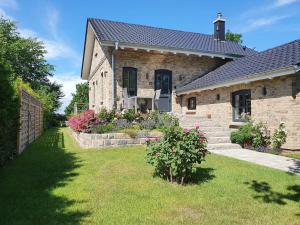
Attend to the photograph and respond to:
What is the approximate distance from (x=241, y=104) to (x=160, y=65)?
19.7ft

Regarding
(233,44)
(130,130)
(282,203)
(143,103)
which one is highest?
(233,44)

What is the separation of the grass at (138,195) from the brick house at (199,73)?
159 inches

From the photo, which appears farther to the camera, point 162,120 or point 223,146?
point 162,120

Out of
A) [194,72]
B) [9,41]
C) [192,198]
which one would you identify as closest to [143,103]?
[194,72]

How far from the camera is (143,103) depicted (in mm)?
16656

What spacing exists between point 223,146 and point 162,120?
3094 mm

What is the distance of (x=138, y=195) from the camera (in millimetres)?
4992

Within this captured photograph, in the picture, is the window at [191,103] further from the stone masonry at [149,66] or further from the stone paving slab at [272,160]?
the stone paving slab at [272,160]

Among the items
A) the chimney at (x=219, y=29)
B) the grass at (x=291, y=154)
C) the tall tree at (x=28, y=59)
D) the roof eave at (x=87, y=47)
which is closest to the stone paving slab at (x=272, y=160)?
the grass at (x=291, y=154)

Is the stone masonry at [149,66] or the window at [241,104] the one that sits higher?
the stone masonry at [149,66]

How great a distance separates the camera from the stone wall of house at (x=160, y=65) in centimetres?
1592

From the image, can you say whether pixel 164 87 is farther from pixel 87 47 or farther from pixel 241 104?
pixel 87 47

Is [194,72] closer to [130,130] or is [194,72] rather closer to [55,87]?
[130,130]

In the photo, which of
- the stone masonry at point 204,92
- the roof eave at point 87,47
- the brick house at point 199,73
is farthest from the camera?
the roof eave at point 87,47
